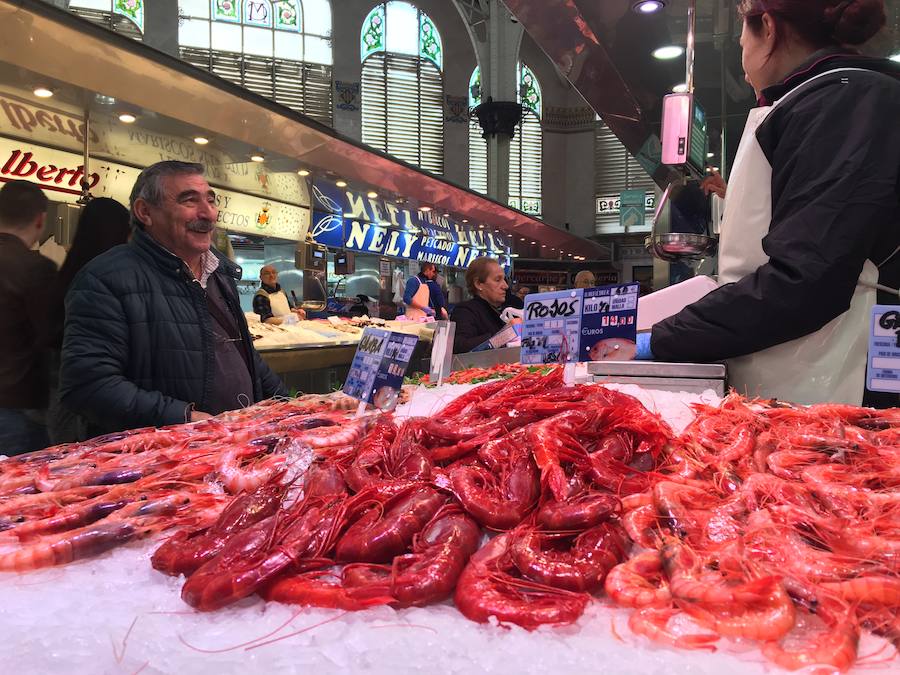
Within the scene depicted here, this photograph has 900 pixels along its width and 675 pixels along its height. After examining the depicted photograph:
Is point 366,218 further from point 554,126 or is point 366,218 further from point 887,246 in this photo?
point 554,126

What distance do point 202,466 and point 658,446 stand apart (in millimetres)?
995

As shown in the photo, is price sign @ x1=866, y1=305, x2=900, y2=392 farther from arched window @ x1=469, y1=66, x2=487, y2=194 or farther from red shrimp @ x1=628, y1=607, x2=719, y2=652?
arched window @ x1=469, y1=66, x2=487, y2=194

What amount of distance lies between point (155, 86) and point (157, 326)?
1709 mm

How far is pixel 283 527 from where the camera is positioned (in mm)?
1055

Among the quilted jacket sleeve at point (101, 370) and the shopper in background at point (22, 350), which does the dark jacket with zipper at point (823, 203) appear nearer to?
the quilted jacket sleeve at point (101, 370)

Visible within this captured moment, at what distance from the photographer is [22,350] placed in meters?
3.32

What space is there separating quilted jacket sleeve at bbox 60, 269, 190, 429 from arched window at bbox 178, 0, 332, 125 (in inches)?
513

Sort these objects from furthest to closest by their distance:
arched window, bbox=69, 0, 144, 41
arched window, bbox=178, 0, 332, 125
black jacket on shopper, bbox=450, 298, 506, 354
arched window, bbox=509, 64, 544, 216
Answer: arched window, bbox=509, 64, 544, 216
arched window, bbox=178, 0, 332, 125
arched window, bbox=69, 0, 144, 41
black jacket on shopper, bbox=450, 298, 506, 354

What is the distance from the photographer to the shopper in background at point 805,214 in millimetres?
1785

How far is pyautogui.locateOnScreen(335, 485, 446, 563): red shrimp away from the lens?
993 mm

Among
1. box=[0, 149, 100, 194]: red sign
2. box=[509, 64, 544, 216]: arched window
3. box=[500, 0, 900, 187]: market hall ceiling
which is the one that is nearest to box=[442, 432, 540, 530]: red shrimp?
box=[500, 0, 900, 187]: market hall ceiling

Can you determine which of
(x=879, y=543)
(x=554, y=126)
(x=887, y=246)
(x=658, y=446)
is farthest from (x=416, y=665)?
(x=554, y=126)

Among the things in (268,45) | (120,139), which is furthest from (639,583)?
(268,45)

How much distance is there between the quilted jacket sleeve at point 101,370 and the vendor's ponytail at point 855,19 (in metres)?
2.53
